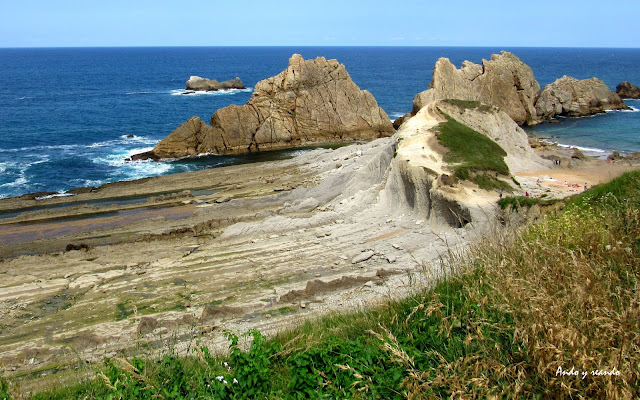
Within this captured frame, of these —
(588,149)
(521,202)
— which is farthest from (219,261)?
(588,149)

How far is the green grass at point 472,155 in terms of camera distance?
28.2 meters

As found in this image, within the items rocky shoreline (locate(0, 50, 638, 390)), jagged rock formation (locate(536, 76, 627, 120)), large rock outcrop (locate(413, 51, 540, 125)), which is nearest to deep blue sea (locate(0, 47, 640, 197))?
jagged rock formation (locate(536, 76, 627, 120))

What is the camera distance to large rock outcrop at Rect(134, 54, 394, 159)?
53.2 m

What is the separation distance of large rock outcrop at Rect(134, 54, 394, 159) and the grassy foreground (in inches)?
1852

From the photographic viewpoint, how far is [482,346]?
5.73 meters

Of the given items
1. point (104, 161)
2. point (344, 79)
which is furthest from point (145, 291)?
point (344, 79)

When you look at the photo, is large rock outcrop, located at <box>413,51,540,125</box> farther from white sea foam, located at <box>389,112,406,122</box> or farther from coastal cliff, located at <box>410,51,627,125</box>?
white sea foam, located at <box>389,112,406,122</box>

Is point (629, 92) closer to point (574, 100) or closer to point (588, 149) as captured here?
point (574, 100)

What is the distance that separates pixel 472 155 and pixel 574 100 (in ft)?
159

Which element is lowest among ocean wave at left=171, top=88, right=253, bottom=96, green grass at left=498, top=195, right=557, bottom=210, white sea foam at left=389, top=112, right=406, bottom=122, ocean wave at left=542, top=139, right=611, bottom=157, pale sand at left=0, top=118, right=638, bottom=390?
pale sand at left=0, top=118, right=638, bottom=390

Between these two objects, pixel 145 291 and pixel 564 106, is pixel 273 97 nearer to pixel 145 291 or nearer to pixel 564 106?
pixel 145 291

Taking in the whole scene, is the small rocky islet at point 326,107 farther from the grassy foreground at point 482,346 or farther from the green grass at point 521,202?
the grassy foreground at point 482,346

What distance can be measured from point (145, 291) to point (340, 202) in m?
15.4

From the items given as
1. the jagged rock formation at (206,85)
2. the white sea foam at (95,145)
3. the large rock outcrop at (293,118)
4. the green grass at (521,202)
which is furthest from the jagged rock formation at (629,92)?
the white sea foam at (95,145)
